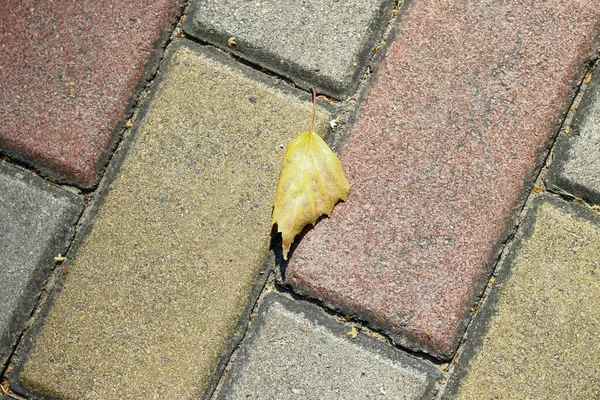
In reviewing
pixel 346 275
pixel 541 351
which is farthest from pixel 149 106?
pixel 541 351

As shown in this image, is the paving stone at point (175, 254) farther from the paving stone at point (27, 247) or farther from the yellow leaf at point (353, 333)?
the yellow leaf at point (353, 333)

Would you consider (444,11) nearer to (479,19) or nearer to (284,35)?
(479,19)

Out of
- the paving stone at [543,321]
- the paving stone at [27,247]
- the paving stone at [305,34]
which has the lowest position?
the paving stone at [27,247]

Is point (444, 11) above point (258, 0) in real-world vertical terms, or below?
above

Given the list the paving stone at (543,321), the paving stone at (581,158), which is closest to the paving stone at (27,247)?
the paving stone at (543,321)

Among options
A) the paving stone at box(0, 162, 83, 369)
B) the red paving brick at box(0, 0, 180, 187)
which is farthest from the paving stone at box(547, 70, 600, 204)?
the paving stone at box(0, 162, 83, 369)

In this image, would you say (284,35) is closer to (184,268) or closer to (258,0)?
(258,0)

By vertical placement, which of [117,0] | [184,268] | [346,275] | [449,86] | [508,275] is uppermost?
[449,86]
